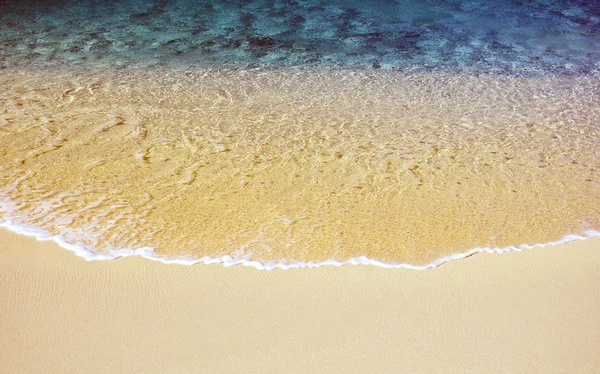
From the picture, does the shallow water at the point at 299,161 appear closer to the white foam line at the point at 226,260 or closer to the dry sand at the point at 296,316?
the white foam line at the point at 226,260

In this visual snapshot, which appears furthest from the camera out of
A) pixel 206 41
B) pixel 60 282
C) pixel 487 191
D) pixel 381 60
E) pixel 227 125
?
pixel 206 41

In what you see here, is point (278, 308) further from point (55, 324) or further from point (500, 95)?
point (500, 95)

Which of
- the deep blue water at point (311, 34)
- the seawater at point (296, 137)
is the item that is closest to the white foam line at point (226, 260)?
the seawater at point (296, 137)

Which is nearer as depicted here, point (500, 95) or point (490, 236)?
point (490, 236)

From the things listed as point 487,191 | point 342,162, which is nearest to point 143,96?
point 342,162

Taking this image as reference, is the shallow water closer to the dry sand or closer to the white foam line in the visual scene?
the white foam line

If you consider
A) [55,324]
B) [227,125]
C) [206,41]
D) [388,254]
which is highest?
[55,324]
